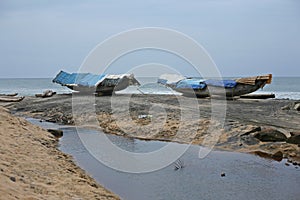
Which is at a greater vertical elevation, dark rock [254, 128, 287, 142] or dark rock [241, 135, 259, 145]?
dark rock [254, 128, 287, 142]

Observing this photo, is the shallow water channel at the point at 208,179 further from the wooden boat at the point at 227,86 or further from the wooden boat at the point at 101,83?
the wooden boat at the point at 101,83

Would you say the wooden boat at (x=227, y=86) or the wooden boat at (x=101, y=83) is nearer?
the wooden boat at (x=227, y=86)

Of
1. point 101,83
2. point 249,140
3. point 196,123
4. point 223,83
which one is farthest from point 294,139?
point 101,83

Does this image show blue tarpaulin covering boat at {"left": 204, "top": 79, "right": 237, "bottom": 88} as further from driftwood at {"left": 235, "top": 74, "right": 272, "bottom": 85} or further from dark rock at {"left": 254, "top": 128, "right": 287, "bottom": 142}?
dark rock at {"left": 254, "top": 128, "right": 287, "bottom": 142}

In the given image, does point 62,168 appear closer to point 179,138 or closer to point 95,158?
point 95,158

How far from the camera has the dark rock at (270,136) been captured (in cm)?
1606

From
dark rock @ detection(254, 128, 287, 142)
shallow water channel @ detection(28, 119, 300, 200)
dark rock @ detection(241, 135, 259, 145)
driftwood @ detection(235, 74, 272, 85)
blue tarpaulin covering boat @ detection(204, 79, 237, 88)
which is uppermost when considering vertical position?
driftwood @ detection(235, 74, 272, 85)

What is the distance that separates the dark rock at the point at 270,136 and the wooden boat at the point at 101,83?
72.2 ft

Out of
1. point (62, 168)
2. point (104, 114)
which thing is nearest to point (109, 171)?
point (62, 168)

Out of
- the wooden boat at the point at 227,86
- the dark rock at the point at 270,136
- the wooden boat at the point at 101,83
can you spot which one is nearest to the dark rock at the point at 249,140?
the dark rock at the point at 270,136

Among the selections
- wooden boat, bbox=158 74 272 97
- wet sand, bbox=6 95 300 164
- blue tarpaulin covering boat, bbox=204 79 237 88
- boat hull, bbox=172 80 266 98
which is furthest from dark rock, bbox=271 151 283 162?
blue tarpaulin covering boat, bbox=204 79 237 88

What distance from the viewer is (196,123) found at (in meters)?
19.9

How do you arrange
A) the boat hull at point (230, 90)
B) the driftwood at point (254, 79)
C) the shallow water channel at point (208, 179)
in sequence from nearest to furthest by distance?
the shallow water channel at point (208, 179) < the driftwood at point (254, 79) < the boat hull at point (230, 90)

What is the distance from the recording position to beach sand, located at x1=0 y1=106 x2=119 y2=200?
802cm
